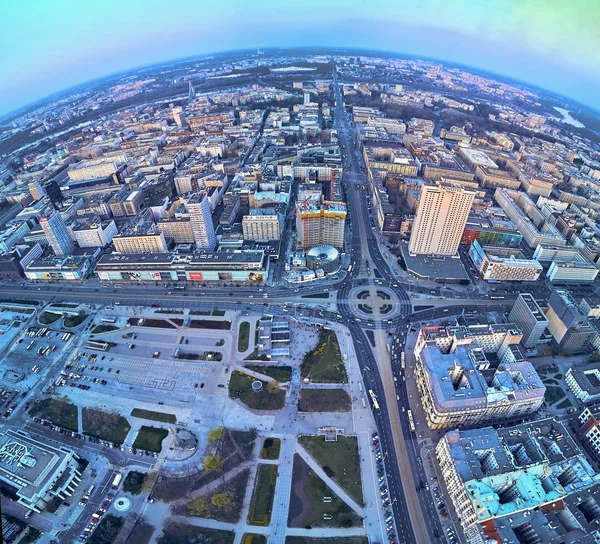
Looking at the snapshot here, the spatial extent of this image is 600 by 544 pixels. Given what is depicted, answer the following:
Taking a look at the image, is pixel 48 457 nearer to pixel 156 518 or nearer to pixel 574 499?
pixel 156 518

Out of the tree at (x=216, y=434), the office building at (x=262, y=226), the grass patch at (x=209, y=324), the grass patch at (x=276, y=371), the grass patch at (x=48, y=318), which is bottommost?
the tree at (x=216, y=434)

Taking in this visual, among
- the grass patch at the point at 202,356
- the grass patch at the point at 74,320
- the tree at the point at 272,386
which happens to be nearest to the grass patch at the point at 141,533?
the tree at the point at 272,386

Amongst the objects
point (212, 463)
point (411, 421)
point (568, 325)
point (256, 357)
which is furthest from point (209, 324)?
point (568, 325)

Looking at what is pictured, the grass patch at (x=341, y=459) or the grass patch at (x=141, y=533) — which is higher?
the grass patch at (x=341, y=459)

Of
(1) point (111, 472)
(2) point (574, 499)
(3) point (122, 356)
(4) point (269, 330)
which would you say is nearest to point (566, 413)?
(2) point (574, 499)

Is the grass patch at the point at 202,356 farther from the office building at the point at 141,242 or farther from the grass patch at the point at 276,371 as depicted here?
the office building at the point at 141,242
